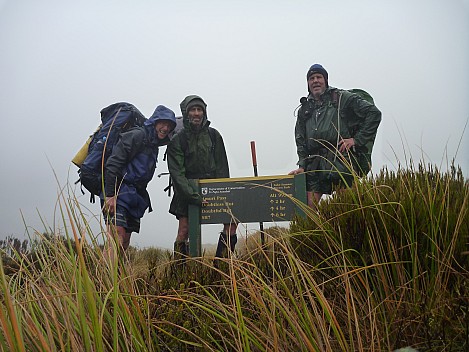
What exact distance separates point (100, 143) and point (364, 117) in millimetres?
3352

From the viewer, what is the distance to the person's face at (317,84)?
5.75 metres

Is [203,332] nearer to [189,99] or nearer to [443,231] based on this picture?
[443,231]

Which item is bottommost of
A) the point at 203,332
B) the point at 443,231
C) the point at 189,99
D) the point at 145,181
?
the point at 203,332

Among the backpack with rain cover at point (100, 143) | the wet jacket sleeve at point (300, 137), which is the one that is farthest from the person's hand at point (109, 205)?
the wet jacket sleeve at point (300, 137)

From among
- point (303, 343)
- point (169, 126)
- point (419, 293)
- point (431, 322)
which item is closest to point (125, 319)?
point (303, 343)

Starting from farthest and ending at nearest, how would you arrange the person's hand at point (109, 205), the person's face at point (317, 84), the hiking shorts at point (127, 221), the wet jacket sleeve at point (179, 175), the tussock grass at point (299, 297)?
the person's face at point (317, 84)
the wet jacket sleeve at point (179, 175)
the hiking shorts at point (127, 221)
the person's hand at point (109, 205)
the tussock grass at point (299, 297)

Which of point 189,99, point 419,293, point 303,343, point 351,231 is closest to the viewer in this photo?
point 303,343

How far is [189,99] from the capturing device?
599 centimetres

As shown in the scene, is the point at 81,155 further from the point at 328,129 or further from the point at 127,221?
the point at 328,129

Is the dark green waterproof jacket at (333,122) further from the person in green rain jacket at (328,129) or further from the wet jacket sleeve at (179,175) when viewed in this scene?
the wet jacket sleeve at (179,175)

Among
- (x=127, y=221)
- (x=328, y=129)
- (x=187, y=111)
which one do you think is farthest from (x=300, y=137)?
(x=127, y=221)

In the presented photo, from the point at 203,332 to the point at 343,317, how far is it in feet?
2.06

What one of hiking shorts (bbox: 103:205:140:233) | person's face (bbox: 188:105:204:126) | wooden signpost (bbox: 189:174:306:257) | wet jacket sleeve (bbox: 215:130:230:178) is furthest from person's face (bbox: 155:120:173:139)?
hiking shorts (bbox: 103:205:140:233)

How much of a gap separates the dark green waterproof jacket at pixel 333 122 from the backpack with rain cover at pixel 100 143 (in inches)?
90.0
